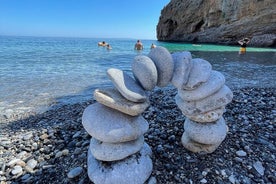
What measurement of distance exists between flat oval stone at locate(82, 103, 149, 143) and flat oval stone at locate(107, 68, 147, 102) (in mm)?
225

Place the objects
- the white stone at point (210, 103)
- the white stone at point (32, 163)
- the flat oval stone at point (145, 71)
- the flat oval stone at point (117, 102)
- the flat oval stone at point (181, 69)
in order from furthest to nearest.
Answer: the white stone at point (32, 163) → the white stone at point (210, 103) → the flat oval stone at point (181, 69) → the flat oval stone at point (145, 71) → the flat oval stone at point (117, 102)

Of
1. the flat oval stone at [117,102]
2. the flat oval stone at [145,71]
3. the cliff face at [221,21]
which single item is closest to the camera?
the flat oval stone at [117,102]

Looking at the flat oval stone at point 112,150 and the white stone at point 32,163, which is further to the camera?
the white stone at point 32,163

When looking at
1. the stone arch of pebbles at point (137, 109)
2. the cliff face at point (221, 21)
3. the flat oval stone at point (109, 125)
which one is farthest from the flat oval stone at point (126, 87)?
the cliff face at point (221, 21)

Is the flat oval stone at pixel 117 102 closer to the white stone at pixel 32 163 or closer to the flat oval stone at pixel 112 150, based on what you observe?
the flat oval stone at pixel 112 150

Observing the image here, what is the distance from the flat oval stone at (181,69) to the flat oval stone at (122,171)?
0.83 meters

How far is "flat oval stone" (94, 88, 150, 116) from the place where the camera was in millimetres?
1700

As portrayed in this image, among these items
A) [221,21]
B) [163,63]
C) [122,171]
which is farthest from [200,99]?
[221,21]

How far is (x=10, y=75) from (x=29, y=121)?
18.7 feet

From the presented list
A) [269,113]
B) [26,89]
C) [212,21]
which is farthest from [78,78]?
[212,21]

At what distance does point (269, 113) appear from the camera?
11.2ft

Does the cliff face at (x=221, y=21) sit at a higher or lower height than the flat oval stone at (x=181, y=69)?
higher

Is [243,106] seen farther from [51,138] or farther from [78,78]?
[78,78]

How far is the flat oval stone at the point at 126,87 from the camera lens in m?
1.72
